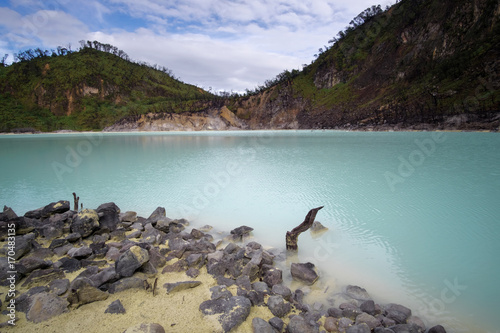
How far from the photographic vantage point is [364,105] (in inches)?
1837

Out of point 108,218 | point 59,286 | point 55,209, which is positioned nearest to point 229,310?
point 59,286

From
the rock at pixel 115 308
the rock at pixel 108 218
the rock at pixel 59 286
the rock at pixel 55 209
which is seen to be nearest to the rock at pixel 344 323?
the rock at pixel 115 308

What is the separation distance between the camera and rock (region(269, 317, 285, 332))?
2959 millimetres

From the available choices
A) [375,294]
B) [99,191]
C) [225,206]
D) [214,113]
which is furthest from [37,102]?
[375,294]

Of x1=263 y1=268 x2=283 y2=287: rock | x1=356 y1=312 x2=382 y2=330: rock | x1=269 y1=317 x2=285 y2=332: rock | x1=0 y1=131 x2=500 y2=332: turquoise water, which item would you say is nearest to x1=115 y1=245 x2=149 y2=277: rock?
x1=263 y1=268 x2=283 y2=287: rock

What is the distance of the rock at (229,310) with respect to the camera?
9.83 ft

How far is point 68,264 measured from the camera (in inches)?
164

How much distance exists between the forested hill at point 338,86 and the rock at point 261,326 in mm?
35824

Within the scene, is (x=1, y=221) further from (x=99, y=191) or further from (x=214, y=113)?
(x=214, y=113)

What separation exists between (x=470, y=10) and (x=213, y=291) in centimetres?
5217

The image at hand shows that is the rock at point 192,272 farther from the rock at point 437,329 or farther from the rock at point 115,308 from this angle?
the rock at point 437,329

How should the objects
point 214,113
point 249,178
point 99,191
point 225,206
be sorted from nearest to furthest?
point 225,206 → point 99,191 → point 249,178 → point 214,113

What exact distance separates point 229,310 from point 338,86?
68096mm

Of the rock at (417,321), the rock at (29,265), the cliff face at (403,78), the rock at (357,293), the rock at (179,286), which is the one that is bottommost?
the rock at (357,293)
